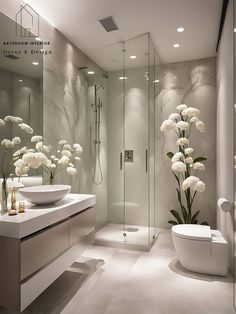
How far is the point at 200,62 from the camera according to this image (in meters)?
3.58

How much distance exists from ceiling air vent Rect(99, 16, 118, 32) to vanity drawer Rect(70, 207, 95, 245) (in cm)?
198

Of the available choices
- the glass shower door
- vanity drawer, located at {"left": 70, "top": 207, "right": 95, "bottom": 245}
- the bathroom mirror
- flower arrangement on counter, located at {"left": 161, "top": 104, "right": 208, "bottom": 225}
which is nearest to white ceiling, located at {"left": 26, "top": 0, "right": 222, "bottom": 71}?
the bathroom mirror

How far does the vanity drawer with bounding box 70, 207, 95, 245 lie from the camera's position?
2051 mm

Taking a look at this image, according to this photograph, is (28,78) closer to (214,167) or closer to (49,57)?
(49,57)

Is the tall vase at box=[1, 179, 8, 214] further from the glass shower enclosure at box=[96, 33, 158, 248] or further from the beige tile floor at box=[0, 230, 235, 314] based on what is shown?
the glass shower enclosure at box=[96, 33, 158, 248]

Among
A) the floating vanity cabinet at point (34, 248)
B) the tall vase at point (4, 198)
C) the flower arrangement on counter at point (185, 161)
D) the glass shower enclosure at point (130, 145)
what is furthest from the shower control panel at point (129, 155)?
the tall vase at point (4, 198)

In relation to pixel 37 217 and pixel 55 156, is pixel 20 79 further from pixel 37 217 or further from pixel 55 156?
pixel 37 217

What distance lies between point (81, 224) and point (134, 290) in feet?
2.42

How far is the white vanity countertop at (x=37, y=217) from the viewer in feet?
4.79

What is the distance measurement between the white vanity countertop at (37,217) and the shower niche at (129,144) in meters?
1.28

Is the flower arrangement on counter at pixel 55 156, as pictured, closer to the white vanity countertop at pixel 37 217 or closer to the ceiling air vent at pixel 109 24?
the white vanity countertop at pixel 37 217

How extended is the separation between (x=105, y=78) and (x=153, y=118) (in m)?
0.96

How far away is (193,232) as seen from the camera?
2.44 metres

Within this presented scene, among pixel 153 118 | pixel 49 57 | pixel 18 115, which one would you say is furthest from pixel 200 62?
pixel 18 115
